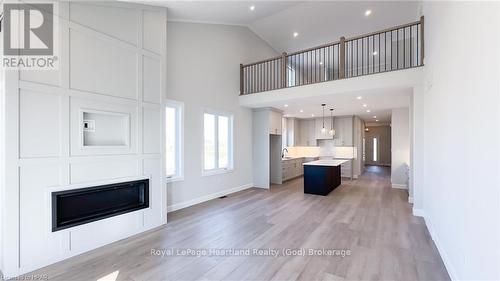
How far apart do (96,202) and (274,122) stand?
5171mm

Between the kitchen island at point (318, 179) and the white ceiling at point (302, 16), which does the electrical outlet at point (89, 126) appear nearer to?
the white ceiling at point (302, 16)

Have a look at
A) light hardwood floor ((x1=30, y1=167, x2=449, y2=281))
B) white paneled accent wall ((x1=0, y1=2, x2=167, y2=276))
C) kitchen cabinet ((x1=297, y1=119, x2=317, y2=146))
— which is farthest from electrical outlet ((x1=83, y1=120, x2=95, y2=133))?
kitchen cabinet ((x1=297, y1=119, x2=317, y2=146))

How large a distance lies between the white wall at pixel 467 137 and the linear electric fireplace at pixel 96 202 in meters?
3.87

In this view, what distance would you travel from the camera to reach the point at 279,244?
3051 millimetres

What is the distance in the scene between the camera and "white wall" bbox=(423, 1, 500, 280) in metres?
1.45

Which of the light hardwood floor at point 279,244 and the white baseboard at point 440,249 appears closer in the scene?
the white baseboard at point 440,249

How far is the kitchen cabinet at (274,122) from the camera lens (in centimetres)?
686

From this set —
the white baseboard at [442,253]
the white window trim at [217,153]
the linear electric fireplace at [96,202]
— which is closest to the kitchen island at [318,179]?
the white window trim at [217,153]

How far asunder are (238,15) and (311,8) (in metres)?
1.91

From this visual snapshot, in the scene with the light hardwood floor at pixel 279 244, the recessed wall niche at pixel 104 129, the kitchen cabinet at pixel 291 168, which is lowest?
the light hardwood floor at pixel 279 244

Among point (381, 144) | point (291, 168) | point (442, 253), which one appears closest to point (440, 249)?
point (442, 253)

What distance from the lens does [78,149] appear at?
2.80 metres

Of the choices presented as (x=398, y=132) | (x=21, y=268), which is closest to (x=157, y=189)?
(x=21, y=268)

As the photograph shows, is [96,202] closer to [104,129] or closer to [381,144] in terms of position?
[104,129]
